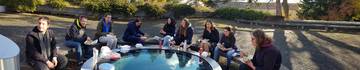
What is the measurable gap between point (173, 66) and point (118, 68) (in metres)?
1.01

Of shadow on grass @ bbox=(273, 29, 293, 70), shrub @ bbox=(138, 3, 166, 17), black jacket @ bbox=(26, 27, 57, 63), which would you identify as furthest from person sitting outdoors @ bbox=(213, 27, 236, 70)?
shrub @ bbox=(138, 3, 166, 17)

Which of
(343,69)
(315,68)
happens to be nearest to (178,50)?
(315,68)

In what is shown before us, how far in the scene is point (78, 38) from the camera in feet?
26.3

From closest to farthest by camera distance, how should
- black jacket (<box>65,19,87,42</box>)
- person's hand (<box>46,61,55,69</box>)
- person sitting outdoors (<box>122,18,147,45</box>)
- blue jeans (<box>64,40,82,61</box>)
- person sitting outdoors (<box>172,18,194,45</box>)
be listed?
person's hand (<box>46,61,55,69</box>), blue jeans (<box>64,40,82,61</box>), black jacket (<box>65,19,87,42</box>), person sitting outdoors (<box>172,18,194,45</box>), person sitting outdoors (<box>122,18,147,45</box>)

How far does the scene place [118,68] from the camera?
21.1ft

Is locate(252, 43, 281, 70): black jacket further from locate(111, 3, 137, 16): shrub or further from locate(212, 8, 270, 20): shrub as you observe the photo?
locate(212, 8, 270, 20): shrub

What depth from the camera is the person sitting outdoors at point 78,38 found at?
782 centimetres

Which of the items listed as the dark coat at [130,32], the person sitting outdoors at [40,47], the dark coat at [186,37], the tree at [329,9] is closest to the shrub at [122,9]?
the dark coat at [130,32]

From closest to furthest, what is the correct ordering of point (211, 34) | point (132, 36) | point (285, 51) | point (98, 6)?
point (211, 34)
point (132, 36)
point (285, 51)
point (98, 6)

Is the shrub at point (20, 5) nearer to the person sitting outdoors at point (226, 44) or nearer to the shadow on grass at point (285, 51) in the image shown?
the shadow on grass at point (285, 51)

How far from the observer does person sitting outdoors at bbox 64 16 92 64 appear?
25.7ft

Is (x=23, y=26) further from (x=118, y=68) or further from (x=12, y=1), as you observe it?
(x=118, y=68)

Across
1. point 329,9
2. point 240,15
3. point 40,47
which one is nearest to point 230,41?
point 40,47

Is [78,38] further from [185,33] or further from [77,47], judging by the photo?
[185,33]
